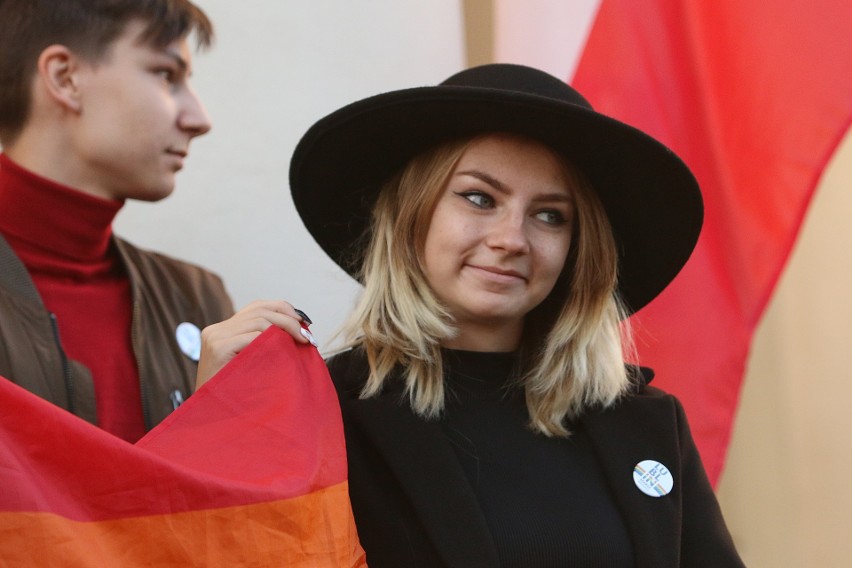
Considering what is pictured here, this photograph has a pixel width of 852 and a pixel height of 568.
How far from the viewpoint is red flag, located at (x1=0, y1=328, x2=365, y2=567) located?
1.41 m

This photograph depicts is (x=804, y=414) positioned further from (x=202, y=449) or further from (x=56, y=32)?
(x=56, y=32)

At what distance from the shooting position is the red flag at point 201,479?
1.41 m

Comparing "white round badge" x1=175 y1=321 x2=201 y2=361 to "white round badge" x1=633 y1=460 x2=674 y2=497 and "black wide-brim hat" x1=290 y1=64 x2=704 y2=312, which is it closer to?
"black wide-brim hat" x1=290 y1=64 x2=704 y2=312

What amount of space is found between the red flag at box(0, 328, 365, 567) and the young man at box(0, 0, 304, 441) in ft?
1.93

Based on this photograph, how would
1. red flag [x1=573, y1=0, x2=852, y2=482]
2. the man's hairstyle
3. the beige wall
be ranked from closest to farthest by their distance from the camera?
the man's hairstyle → red flag [x1=573, y1=0, x2=852, y2=482] → the beige wall

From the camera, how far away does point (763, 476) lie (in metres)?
3.07

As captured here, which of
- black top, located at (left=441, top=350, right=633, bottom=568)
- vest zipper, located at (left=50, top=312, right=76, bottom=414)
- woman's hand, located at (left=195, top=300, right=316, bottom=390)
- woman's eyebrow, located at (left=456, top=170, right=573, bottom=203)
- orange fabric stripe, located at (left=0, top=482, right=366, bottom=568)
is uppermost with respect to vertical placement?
woman's eyebrow, located at (left=456, top=170, right=573, bottom=203)

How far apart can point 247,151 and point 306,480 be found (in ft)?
5.08

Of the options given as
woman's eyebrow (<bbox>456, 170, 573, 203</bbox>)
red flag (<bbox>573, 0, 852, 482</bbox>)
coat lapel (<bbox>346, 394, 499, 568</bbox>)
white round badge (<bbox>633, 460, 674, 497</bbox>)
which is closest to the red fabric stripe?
coat lapel (<bbox>346, 394, 499, 568</bbox>)

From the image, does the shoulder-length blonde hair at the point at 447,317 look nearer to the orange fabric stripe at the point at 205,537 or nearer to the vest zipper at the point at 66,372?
the orange fabric stripe at the point at 205,537

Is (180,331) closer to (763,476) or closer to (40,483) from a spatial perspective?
(40,483)

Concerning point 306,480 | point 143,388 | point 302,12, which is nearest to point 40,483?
point 306,480

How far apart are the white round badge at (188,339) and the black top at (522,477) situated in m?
0.66

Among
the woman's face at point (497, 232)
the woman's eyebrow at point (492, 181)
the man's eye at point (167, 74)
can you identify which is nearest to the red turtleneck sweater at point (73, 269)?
the man's eye at point (167, 74)
